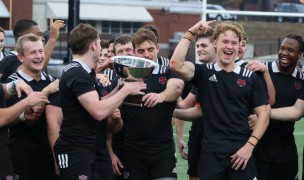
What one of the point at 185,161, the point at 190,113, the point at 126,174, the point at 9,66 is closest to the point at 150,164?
the point at 126,174

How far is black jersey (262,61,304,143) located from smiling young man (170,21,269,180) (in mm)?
845

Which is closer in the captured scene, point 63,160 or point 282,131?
point 63,160

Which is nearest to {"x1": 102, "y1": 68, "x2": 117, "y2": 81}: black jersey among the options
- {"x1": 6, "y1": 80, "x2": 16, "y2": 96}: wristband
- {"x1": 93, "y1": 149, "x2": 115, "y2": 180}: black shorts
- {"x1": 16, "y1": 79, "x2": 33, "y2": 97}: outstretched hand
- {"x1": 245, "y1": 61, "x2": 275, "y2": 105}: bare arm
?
{"x1": 93, "y1": 149, "x2": 115, "y2": 180}: black shorts

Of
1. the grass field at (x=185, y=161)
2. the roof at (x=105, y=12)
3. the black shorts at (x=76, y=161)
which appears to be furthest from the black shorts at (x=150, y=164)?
the roof at (x=105, y=12)

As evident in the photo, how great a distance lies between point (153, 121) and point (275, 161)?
1.38 meters

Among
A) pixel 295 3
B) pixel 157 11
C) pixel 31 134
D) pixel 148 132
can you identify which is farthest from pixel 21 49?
pixel 157 11

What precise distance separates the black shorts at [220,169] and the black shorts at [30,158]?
1557 millimetres

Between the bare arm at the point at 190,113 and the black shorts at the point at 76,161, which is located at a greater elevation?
the bare arm at the point at 190,113

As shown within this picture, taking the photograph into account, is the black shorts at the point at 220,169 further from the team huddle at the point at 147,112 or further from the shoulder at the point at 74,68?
the shoulder at the point at 74,68

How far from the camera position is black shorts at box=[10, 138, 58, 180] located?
7.85 metres

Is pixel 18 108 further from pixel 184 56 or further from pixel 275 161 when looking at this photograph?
pixel 275 161

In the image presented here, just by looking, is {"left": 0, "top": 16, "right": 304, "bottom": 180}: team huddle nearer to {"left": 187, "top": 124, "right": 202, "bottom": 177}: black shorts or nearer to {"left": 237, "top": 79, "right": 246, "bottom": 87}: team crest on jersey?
{"left": 237, "top": 79, "right": 246, "bottom": 87}: team crest on jersey

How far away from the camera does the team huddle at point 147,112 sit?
7102 millimetres

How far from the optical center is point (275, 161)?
326 inches
